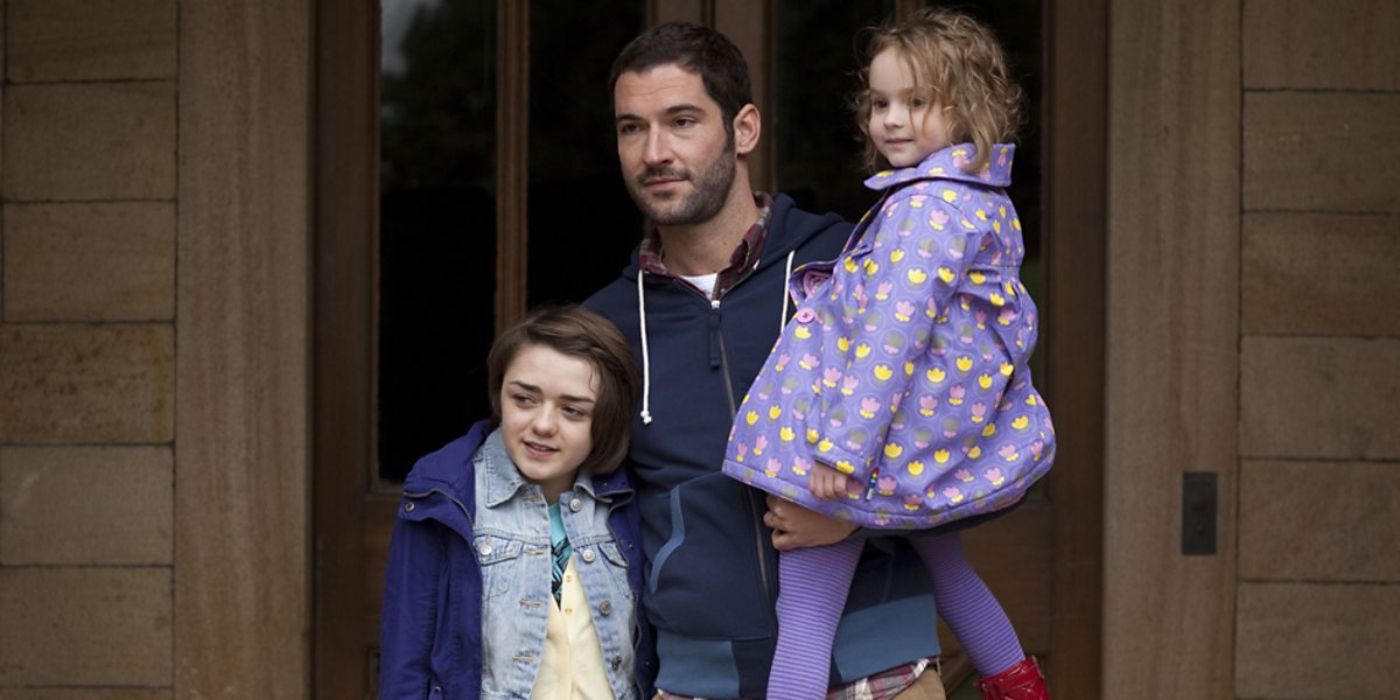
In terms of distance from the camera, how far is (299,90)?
12.8 feet

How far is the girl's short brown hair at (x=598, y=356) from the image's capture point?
2.79 metres

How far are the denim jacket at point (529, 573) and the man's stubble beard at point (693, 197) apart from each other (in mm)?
407

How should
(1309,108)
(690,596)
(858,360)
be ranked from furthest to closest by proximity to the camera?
(1309,108) → (690,596) → (858,360)

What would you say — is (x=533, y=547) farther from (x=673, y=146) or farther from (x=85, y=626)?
(x=85, y=626)

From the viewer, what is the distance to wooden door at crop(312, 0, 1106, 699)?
13.0 feet

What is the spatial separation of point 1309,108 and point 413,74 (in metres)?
1.82

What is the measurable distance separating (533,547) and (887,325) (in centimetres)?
63

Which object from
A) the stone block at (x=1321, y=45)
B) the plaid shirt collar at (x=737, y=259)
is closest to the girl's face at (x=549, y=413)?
the plaid shirt collar at (x=737, y=259)

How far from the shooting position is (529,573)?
2.77m

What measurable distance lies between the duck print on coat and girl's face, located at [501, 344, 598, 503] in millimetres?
238

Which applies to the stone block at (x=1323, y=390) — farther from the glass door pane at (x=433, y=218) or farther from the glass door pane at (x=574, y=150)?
the glass door pane at (x=433, y=218)

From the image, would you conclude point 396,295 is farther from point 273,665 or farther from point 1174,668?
point 1174,668

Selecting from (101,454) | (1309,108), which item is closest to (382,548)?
(101,454)

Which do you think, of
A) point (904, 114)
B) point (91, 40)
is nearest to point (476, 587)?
point (904, 114)
